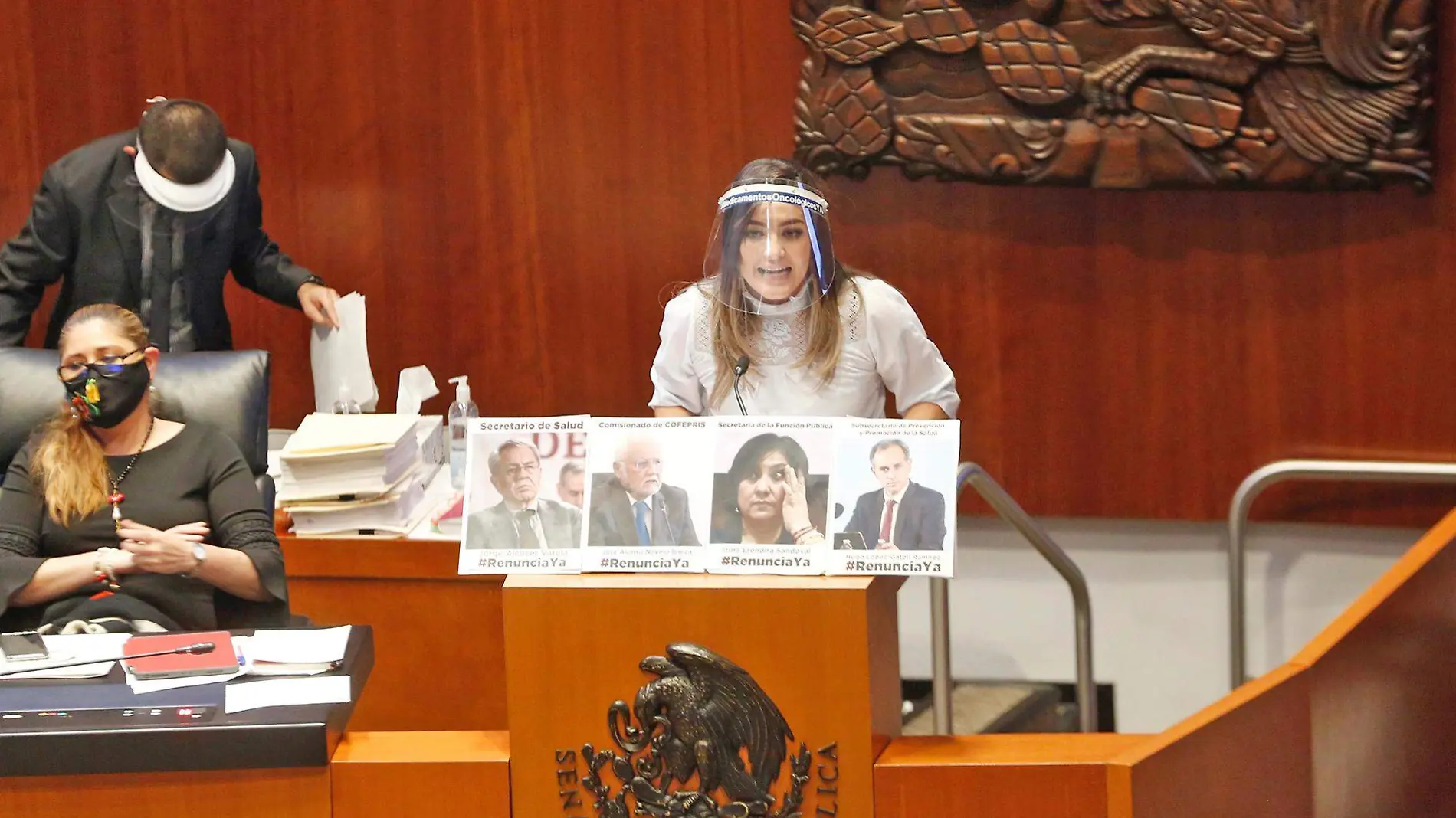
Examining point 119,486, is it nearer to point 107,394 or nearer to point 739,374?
point 107,394

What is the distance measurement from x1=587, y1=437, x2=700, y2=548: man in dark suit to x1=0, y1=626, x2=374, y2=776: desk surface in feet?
1.50

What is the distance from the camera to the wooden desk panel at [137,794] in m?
2.32

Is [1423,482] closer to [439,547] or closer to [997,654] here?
[997,654]

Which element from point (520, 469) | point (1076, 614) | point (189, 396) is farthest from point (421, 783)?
point (1076, 614)

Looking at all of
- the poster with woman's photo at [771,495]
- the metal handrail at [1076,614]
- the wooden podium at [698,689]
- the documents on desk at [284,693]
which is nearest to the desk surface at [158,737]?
the documents on desk at [284,693]

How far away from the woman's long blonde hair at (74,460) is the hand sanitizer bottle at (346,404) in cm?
116

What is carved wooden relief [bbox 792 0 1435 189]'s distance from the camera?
389 centimetres

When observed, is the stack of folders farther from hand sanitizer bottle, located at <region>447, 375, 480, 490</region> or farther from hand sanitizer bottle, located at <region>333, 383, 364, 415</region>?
hand sanitizer bottle, located at <region>333, 383, 364, 415</region>

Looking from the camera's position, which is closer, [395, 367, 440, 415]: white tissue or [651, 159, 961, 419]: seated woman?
[651, 159, 961, 419]: seated woman

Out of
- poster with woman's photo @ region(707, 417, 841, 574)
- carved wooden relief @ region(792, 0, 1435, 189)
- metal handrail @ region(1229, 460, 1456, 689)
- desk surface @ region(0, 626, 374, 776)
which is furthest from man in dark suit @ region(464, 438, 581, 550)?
metal handrail @ region(1229, 460, 1456, 689)

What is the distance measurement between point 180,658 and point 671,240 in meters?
2.39

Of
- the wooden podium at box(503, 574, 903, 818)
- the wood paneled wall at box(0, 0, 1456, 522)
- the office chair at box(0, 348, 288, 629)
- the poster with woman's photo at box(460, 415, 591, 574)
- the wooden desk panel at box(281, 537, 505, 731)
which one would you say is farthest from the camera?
the wood paneled wall at box(0, 0, 1456, 522)

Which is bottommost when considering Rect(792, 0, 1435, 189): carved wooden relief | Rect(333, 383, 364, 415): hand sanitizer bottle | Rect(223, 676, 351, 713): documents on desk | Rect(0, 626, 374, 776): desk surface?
Rect(0, 626, 374, 776): desk surface

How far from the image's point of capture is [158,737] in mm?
2293
